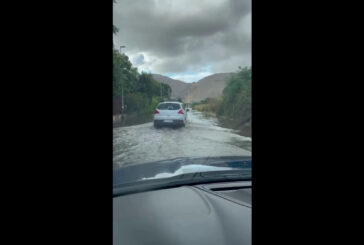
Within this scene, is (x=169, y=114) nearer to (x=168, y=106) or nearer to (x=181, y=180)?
(x=168, y=106)

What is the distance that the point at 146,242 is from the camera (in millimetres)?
1323

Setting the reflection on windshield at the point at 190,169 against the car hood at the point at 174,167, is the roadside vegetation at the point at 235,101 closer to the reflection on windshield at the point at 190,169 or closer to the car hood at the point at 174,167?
the car hood at the point at 174,167

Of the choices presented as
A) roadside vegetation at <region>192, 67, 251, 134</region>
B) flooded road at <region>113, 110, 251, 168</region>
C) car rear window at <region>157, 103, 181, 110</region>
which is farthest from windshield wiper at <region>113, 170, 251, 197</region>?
roadside vegetation at <region>192, 67, 251, 134</region>

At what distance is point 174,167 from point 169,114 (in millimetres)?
8074

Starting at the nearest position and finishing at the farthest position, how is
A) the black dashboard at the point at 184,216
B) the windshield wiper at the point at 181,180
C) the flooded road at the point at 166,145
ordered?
the black dashboard at the point at 184,216
the windshield wiper at the point at 181,180
the flooded road at the point at 166,145

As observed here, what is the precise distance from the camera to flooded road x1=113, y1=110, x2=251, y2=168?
21.1ft

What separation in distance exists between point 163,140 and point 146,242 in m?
7.45

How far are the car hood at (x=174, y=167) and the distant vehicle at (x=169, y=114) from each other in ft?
24.8

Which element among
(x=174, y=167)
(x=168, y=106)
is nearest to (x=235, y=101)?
(x=168, y=106)

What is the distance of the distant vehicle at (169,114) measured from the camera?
33.3ft

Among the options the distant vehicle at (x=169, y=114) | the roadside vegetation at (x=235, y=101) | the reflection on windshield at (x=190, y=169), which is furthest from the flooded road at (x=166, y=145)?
the reflection on windshield at (x=190, y=169)

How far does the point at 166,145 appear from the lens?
7.96 meters
